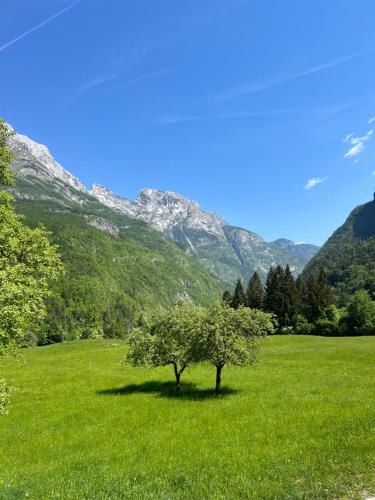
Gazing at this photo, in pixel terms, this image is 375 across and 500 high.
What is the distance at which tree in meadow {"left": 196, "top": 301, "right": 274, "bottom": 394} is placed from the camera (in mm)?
32281

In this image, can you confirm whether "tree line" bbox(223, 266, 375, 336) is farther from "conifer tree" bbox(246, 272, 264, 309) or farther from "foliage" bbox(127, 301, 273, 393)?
"foliage" bbox(127, 301, 273, 393)

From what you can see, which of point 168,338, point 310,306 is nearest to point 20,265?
point 168,338

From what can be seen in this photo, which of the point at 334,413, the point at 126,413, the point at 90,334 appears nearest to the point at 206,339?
the point at 126,413

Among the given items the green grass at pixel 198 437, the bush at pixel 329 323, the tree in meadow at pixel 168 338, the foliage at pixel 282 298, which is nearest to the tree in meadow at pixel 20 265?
the green grass at pixel 198 437

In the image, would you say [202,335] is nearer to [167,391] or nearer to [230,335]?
[230,335]

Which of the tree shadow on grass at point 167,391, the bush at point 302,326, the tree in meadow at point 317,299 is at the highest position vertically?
the tree in meadow at point 317,299

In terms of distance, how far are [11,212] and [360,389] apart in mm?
29706

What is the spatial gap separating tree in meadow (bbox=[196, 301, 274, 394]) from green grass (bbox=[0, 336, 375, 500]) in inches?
129

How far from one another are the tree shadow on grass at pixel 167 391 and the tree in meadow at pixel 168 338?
1.33 metres

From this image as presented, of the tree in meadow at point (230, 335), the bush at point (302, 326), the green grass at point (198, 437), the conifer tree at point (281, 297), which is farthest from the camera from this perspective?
the conifer tree at point (281, 297)

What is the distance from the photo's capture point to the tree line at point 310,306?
298 ft

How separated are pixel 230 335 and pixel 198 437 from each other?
12.1 m

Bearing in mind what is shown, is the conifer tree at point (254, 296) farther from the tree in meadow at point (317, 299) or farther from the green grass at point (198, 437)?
the green grass at point (198, 437)

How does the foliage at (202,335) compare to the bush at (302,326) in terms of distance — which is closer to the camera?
the foliage at (202,335)
